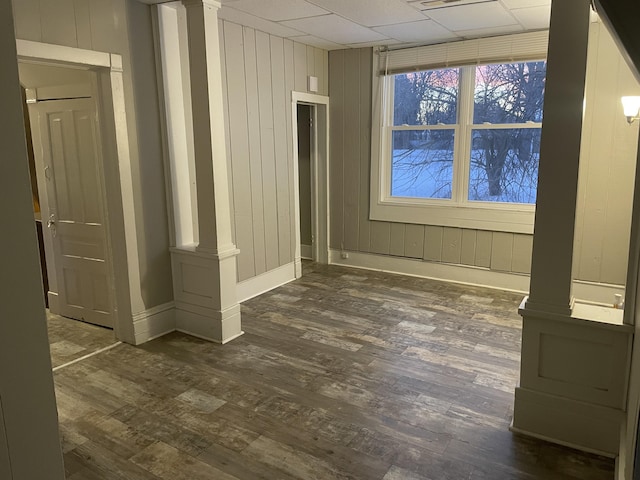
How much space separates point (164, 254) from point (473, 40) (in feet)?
12.1

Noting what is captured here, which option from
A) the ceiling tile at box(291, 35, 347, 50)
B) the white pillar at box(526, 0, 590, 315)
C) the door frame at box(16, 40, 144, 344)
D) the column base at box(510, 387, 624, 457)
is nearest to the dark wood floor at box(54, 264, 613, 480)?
the column base at box(510, 387, 624, 457)

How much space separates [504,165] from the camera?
5078 mm

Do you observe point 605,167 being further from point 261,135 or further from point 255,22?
point 255,22

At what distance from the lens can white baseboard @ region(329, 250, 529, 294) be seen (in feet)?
16.9

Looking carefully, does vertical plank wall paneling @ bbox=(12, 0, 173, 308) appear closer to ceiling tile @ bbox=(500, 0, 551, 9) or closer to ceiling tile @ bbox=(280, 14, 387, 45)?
ceiling tile @ bbox=(280, 14, 387, 45)

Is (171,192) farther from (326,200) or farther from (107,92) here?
(326,200)

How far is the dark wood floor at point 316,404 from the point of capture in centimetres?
239

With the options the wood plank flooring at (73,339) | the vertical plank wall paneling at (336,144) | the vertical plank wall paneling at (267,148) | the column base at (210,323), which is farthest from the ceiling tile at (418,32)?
the wood plank flooring at (73,339)

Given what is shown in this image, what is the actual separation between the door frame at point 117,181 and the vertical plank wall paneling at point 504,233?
9.55 ft

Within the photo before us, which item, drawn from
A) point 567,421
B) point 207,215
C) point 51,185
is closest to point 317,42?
point 207,215

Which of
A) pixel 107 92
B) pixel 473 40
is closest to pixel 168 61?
pixel 107 92

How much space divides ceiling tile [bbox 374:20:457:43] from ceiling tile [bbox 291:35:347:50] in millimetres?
709

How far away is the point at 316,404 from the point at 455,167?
3.36 metres

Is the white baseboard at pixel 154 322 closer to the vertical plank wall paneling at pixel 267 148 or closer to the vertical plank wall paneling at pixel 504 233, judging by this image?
the vertical plank wall paneling at pixel 267 148
